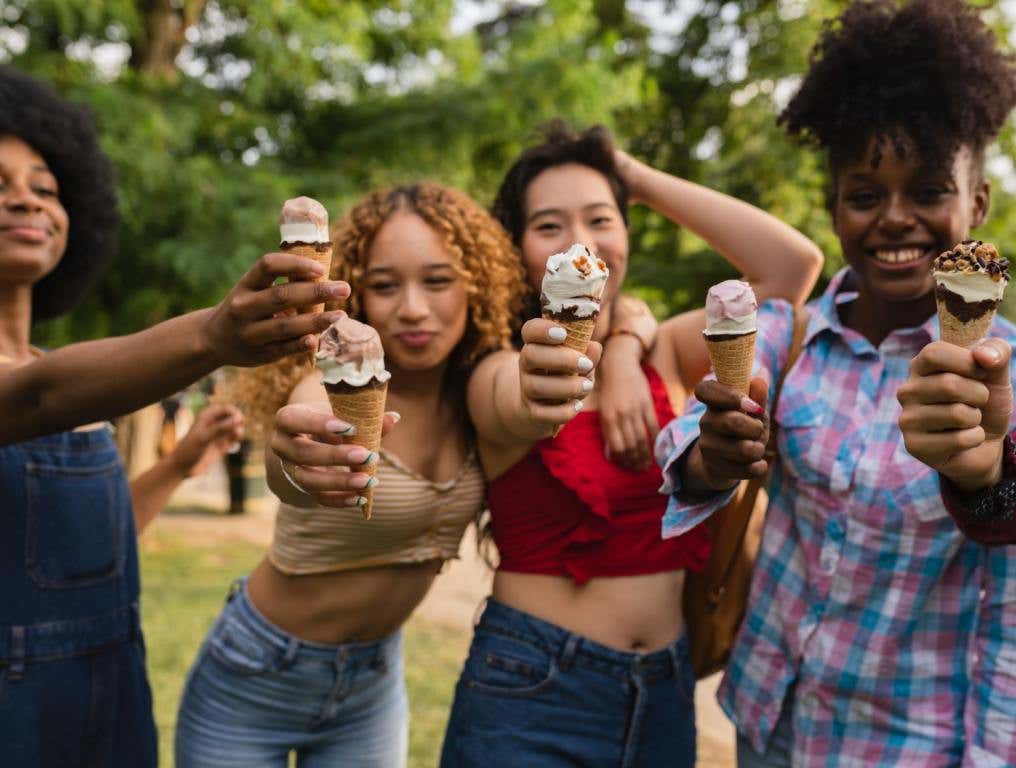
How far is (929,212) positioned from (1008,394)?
0.86m

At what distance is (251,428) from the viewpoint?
135 inches

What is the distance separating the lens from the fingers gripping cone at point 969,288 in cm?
200

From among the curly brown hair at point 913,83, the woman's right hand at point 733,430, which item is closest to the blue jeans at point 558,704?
the woman's right hand at point 733,430

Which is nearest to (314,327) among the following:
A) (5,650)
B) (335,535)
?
(335,535)

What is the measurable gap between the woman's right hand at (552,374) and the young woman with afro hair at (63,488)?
0.50 metres

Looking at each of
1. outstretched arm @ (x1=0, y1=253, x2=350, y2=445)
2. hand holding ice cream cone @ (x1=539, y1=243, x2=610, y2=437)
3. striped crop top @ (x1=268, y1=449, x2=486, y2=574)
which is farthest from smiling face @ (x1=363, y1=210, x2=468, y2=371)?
outstretched arm @ (x1=0, y1=253, x2=350, y2=445)

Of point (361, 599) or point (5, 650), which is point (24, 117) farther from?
point (361, 599)

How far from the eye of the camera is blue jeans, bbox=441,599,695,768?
8.82 ft

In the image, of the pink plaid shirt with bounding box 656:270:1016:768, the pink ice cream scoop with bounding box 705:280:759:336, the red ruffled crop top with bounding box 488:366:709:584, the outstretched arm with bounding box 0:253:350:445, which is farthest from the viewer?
the red ruffled crop top with bounding box 488:366:709:584

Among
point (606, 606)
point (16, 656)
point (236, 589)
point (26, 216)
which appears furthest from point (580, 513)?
point (26, 216)

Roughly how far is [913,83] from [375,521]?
205 cm

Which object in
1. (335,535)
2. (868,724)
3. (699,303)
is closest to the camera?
(868,724)

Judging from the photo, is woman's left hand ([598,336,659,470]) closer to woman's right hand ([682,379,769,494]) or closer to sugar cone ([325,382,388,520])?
woman's right hand ([682,379,769,494])

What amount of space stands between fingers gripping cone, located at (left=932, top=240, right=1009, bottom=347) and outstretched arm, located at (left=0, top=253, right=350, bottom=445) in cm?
129
